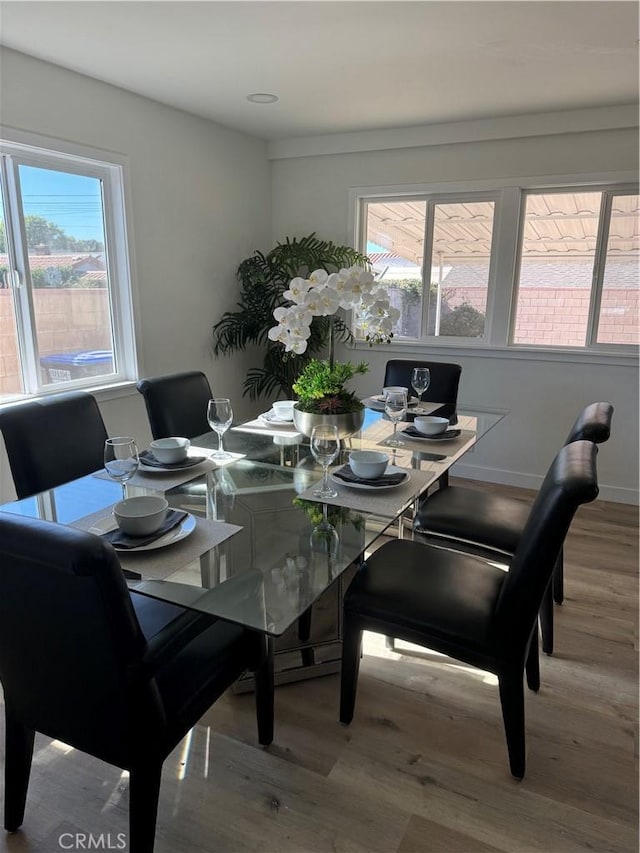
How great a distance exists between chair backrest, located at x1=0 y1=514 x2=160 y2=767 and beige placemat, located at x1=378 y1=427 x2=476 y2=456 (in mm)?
1411

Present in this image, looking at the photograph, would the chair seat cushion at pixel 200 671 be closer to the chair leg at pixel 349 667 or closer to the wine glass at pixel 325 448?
the chair leg at pixel 349 667

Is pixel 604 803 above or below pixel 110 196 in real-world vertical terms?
below

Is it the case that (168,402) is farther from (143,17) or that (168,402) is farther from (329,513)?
(143,17)

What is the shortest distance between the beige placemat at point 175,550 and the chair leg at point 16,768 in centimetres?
47

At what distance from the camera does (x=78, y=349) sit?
10.9 ft

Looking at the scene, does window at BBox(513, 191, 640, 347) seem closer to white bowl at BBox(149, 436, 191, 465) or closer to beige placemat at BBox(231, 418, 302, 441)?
beige placemat at BBox(231, 418, 302, 441)

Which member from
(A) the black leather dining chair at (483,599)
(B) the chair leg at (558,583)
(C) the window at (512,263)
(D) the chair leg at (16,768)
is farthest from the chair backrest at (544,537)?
(C) the window at (512,263)

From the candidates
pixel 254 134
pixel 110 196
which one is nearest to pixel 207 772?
pixel 110 196

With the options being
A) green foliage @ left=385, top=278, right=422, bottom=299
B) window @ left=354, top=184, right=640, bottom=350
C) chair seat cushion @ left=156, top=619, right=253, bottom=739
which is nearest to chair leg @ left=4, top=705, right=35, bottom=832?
chair seat cushion @ left=156, top=619, right=253, bottom=739

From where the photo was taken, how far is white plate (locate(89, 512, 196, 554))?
1422 millimetres

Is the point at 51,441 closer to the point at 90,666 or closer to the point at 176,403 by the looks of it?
the point at 176,403

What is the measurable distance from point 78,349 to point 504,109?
117 inches

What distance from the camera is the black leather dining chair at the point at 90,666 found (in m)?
1.07

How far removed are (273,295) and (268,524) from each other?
9.43 feet
